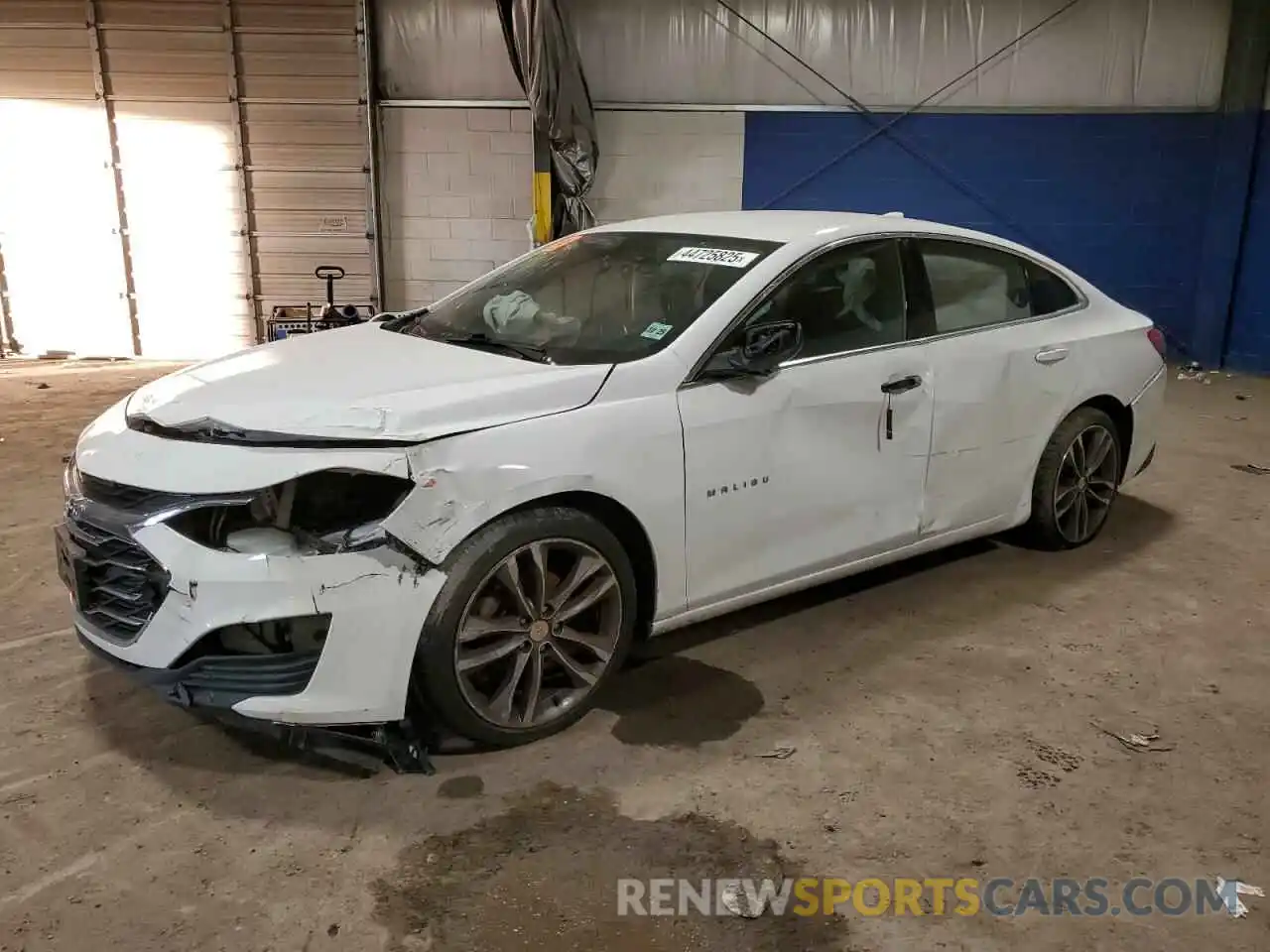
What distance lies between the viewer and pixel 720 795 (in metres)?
2.77

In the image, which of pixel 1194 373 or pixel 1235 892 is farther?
pixel 1194 373

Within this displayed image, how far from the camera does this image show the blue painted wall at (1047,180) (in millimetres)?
9562

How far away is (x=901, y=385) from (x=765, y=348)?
703mm

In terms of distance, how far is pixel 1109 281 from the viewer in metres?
9.88

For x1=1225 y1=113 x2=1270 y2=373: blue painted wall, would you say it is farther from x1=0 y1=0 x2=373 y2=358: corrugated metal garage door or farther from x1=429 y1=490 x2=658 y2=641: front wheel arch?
x1=429 y1=490 x2=658 y2=641: front wheel arch

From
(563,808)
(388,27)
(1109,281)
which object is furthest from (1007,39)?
(563,808)

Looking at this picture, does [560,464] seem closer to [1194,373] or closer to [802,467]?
[802,467]

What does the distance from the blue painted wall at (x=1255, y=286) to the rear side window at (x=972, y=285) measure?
263 inches

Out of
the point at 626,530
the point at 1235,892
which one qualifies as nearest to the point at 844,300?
the point at 626,530

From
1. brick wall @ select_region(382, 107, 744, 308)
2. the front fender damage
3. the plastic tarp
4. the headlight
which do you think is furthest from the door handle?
brick wall @ select_region(382, 107, 744, 308)

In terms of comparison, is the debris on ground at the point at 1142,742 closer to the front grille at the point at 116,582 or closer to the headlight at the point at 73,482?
the front grille at the point at 116,582

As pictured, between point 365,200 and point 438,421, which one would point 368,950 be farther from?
point 365,200

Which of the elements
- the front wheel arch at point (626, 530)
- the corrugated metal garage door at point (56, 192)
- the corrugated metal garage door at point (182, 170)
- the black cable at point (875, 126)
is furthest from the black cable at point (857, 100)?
the front wheel arch at point (626, 530)

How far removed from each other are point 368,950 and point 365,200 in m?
8.56
